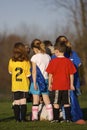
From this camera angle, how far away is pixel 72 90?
11469 millimetres

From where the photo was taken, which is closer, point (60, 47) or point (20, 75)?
point (60, 47)

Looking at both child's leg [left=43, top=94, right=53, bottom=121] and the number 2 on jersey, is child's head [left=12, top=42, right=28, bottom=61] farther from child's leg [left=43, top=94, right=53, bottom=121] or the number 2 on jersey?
child's leg [left=43, top=94, right=53, bottom=121]

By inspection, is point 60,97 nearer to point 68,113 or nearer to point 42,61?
point 68,113

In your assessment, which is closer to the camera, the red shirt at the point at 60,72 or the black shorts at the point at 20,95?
the red shirt at the point at 60,72

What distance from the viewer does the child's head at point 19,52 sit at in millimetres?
11383

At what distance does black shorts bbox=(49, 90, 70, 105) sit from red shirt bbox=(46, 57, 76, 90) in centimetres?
9

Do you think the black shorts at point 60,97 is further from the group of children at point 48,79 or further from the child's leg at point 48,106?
the child's leg at point 48,106

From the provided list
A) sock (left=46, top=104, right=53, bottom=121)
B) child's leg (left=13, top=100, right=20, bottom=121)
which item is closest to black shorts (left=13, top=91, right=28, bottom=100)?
child's leg (left=13, top=100, right=20, bottom=121)

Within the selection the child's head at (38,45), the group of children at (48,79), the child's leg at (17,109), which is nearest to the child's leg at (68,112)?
the group of children at (48,79)

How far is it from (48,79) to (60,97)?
57 cm

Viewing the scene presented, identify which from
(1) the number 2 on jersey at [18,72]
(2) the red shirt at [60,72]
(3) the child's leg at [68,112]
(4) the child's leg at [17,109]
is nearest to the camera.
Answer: (2) the red shirt at [60,72]

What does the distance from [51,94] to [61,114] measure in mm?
1125

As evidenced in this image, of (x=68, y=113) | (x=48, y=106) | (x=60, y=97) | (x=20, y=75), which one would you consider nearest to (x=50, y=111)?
(x=48, y=106)

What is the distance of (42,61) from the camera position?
11500mm
